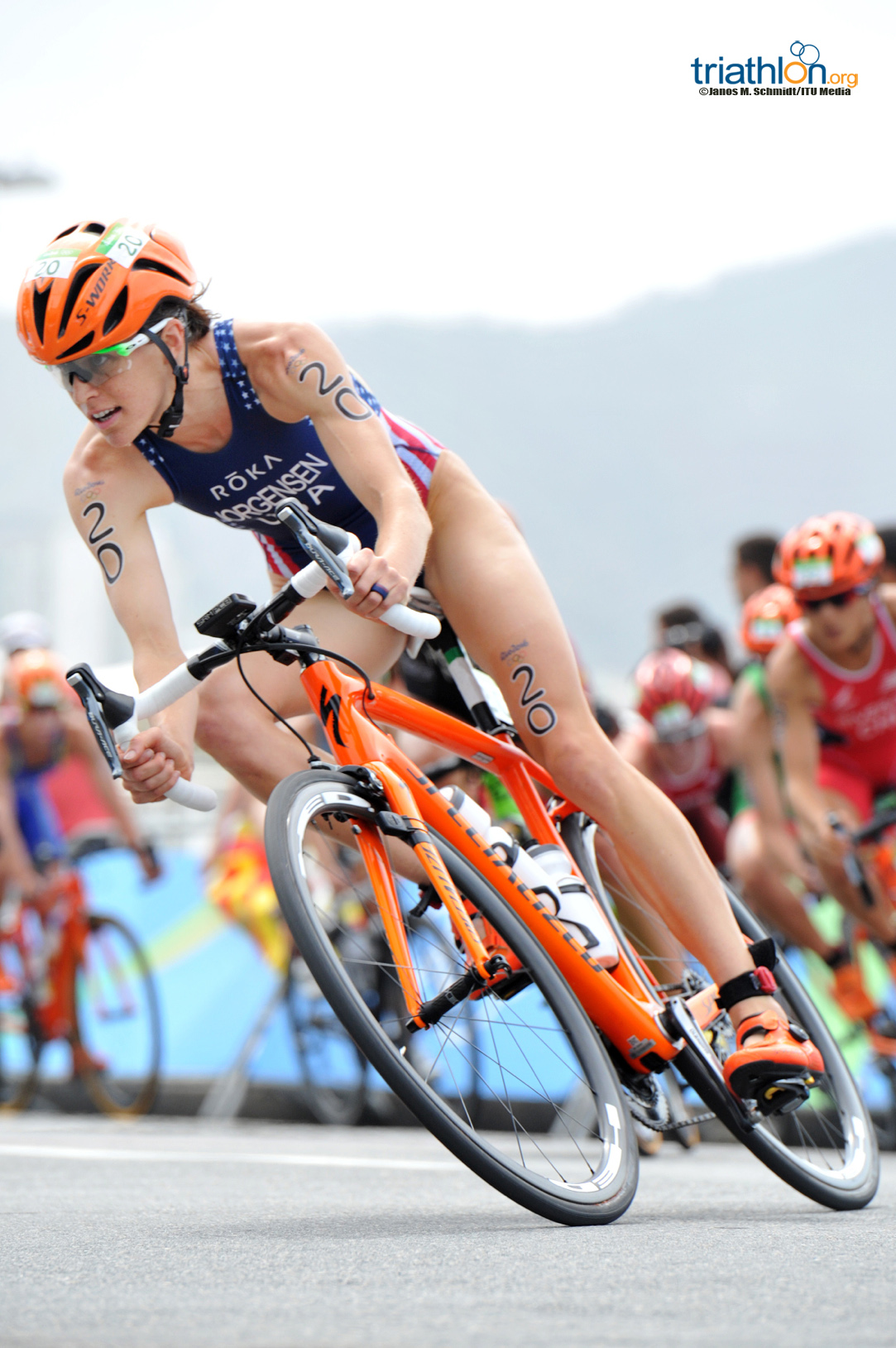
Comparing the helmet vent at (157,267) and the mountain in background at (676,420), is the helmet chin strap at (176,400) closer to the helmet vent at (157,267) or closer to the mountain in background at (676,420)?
the helmet vent at (157,267)

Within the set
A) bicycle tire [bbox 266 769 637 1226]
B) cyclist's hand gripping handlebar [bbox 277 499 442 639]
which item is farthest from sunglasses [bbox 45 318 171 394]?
bicycle tire [bbox 266 769 637 1226]

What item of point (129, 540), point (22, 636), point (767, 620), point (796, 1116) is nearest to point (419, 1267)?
point (796, 1116)

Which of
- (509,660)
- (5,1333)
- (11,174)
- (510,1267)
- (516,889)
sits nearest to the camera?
(5,1333)

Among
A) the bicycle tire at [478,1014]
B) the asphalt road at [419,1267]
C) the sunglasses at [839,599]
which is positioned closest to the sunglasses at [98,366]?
the bicycle tire at [478,1014]

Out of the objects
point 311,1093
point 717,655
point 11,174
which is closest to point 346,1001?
point 311,1093

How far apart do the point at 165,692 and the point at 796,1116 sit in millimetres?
1888

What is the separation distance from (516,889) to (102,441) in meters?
1.43

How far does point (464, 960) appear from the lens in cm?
313

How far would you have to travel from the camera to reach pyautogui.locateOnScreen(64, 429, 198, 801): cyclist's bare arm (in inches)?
146

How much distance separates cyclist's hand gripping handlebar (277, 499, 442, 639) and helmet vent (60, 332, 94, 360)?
0.61m

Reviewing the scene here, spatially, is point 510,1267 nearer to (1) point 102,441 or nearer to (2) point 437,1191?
(2) point 437,1191

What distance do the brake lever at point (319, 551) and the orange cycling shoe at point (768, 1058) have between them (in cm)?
134

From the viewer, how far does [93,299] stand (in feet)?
11.3

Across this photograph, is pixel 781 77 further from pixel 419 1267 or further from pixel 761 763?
pixel 419 1267
